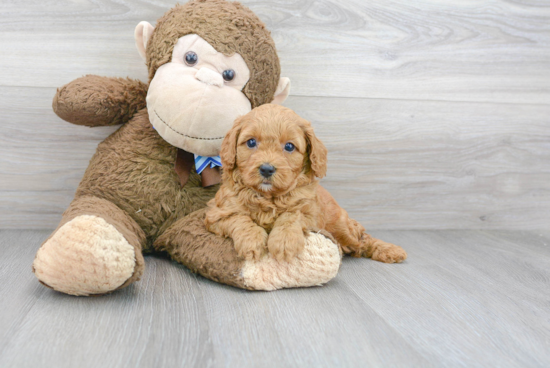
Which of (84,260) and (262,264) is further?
(262,264)

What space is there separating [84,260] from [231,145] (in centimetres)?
40

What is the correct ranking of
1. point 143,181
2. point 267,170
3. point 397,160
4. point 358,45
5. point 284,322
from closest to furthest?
point 284,322 < point 267,170 < point 143,181 < point 358,45 < point 397,160

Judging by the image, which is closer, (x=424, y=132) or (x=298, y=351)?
(x=298, y=351)

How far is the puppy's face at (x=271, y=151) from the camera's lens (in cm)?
101

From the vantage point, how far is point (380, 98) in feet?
5.33

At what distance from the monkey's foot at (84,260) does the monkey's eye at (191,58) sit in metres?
0.48

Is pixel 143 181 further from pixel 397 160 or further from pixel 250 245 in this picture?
pixel 397 160

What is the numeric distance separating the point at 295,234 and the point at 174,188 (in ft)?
1.36

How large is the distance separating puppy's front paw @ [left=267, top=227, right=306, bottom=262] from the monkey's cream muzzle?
309 mm

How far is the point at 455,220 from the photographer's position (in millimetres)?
1802

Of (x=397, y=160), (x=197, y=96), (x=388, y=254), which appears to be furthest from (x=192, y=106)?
(x=397, y=160)

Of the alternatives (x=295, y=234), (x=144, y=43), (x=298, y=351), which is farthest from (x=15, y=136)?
(x=298, y=351)

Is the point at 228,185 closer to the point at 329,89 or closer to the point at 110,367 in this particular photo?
the point at 110,367

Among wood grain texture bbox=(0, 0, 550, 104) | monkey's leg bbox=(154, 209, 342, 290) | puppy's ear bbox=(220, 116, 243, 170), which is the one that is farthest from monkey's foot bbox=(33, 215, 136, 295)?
wood grain texture bbox=(0, 0, 550, 104)
